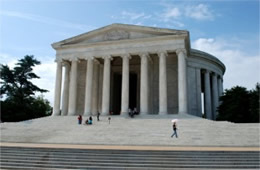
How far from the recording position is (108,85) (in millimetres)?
39188

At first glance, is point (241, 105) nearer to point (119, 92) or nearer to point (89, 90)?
point (119, 92)

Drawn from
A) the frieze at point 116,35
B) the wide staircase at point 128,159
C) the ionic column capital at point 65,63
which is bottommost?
the wide staircase at point 128,159

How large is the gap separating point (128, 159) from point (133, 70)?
1290 inches

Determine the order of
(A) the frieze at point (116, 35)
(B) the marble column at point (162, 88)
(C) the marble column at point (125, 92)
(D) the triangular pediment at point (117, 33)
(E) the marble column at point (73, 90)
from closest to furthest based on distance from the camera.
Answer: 1. (B) the marble column at point (162, 88)
2. (C) the marble column at point (125, 92)
3. (D) the triangular pediment at point (117, 33)
4. (A) the frieze at point (116, 35)
5. (E) the marble column at point (73, 90)

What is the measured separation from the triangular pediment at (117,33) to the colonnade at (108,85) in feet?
10.1

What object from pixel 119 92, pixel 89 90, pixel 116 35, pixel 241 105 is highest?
pixel 116 35

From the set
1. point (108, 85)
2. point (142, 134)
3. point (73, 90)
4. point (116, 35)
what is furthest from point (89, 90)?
point (142, 134)

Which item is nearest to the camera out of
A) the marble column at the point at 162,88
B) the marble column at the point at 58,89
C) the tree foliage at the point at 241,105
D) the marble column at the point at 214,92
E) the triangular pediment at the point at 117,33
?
the marble column at the point at 162,88

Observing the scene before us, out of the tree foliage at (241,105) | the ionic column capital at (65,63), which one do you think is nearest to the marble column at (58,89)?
the ionic column capital at (65,63)

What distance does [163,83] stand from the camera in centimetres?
3628

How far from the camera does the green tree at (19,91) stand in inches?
1873

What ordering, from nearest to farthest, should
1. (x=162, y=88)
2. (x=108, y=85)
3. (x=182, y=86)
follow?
(x=182, y=86), (x=162, y=88), (x=108, y=85)

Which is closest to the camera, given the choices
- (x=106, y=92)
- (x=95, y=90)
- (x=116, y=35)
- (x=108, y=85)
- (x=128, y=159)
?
(x=128, y=159)

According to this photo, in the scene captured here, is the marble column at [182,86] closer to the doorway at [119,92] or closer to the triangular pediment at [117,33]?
the triangular pediment at [117,33]
